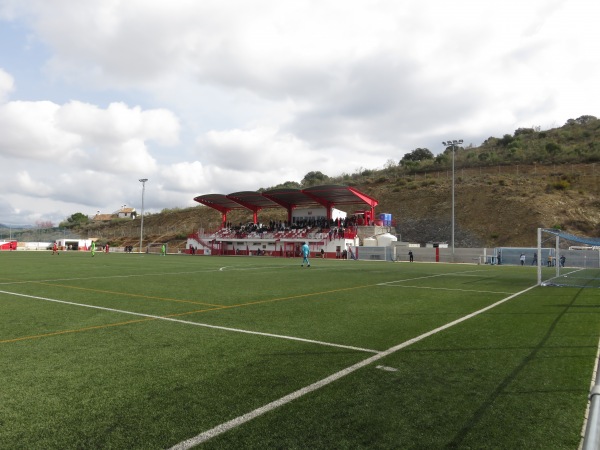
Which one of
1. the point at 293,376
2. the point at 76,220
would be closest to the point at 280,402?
the point at 293,376

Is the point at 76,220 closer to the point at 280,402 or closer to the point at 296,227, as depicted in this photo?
the point at 296,227

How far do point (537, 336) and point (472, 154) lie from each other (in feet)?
309

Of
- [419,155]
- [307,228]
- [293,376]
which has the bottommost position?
[293,376]

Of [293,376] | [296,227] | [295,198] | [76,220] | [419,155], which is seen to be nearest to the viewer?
[293,376]

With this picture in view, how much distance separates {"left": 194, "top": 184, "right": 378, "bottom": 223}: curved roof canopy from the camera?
172 feet

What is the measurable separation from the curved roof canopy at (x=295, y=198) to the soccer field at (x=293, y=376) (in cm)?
4233

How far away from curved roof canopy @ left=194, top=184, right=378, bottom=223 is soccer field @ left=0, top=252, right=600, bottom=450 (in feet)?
139

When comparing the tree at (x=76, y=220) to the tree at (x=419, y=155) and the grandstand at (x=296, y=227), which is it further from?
the tree at (x=419, y=155)

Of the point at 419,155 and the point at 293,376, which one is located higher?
the point at 419,155

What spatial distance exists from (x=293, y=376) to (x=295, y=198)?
174 ft

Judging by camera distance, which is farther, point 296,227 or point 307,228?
point 296,227

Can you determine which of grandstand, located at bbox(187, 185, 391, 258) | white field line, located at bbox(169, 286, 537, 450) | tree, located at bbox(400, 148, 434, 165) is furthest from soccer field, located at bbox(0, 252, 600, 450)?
tree, located at bbox(400, 148, 434, 165)

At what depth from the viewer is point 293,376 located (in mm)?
4980

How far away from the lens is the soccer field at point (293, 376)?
139 inches
